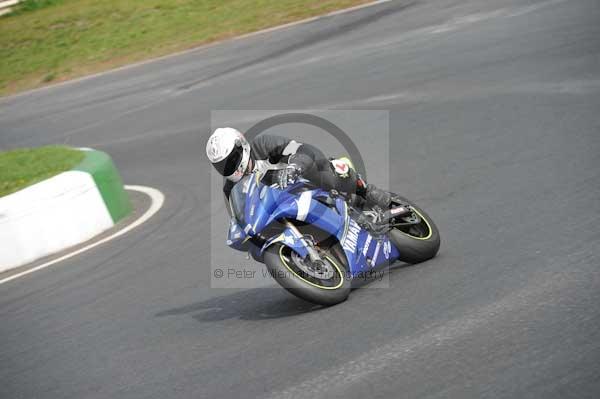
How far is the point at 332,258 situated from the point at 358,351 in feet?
4.11

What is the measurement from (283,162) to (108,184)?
4.36m

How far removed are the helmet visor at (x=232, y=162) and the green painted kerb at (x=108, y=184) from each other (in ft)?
14.1

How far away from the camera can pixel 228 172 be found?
654 cm

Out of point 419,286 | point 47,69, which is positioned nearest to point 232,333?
point 419,286

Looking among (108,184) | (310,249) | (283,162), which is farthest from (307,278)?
(108,184)

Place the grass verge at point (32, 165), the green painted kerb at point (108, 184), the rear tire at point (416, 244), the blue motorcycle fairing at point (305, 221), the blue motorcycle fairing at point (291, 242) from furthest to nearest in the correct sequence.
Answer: the grass verge at point (32, 165), the green painted kerb at point (108, 184), the rear tire at point (416, 244), the blue motorcycle fairing at point (305, 221), the blue motorcycle fairing at point (291, 242)

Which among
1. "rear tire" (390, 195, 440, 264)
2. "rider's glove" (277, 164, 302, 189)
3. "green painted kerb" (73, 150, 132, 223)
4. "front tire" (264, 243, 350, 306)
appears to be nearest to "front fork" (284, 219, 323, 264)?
"front tire" (264, 243, 350, 306)

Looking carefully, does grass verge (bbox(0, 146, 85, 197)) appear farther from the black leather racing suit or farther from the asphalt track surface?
the black leather racing suit

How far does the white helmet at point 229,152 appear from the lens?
6361mm

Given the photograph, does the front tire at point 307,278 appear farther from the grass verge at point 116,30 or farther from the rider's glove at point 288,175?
the grass verge at point 116,30

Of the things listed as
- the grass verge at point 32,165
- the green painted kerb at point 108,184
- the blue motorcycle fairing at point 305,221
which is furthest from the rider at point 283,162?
the grass verge at point 32,165

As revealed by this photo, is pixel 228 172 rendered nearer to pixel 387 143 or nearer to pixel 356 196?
pixel 356 196

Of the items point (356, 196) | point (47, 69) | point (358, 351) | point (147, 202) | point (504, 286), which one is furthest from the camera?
point (47, 69)

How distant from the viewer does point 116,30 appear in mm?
27188
